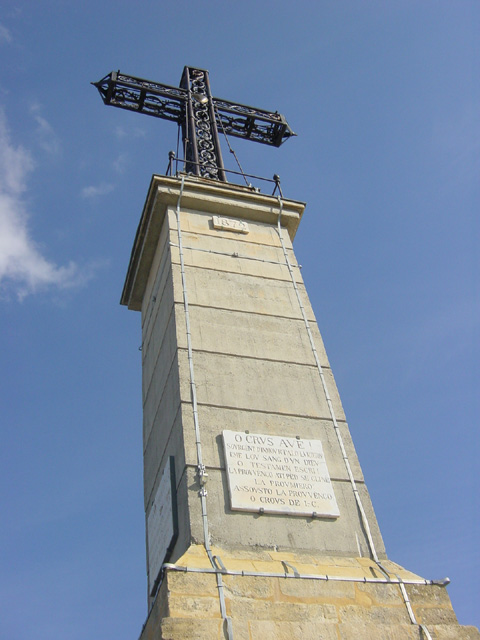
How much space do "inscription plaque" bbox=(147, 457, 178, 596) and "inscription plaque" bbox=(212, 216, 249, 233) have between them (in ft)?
14.9

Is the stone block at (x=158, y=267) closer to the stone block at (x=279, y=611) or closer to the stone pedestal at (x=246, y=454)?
the stone pedestal at (x=246, y=454)

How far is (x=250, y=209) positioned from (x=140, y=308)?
9.74 ft

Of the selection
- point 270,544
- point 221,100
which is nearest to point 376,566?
point 270,544

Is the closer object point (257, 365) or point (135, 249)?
point (257, 365)

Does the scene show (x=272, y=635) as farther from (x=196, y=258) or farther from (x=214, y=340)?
(x=196, y=258)

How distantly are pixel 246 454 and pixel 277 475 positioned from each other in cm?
43

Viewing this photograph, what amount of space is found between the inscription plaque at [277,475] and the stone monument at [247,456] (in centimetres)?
1

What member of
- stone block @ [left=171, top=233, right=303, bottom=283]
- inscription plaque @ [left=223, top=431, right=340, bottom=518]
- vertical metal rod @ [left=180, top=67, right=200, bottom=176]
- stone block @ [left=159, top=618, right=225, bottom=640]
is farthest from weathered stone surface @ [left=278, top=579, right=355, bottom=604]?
vertical metal rod @ [left=180, top=67, right=200, bottom=176]

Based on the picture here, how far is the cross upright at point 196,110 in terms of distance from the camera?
15.1 metres

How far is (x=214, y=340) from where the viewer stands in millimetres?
9422

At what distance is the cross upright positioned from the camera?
49.6ft

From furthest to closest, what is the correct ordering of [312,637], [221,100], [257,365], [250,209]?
1. [221,100]
2. [250,209]
3. [257,365]
4. [312,637]

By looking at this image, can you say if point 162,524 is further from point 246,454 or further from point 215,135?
point 215,135

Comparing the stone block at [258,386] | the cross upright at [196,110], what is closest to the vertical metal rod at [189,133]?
the cross upright at [196,110]
